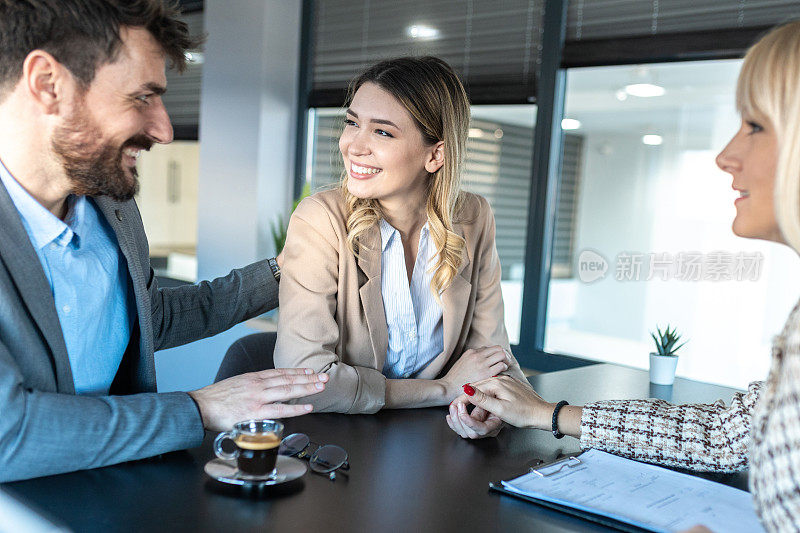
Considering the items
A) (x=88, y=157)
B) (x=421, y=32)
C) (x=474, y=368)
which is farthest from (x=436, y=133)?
(x=421, y=32)

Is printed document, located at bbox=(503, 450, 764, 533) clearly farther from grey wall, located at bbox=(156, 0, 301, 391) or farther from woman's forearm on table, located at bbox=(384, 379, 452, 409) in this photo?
grey wall, located at bbox=(156, 0, 301, 391)

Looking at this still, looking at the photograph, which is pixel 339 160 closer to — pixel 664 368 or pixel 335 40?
pixel 664 368

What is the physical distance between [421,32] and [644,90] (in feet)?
4.25

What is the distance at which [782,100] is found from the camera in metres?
1.05

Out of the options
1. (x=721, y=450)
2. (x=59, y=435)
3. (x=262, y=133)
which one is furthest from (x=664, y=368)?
(x=262, y=133)

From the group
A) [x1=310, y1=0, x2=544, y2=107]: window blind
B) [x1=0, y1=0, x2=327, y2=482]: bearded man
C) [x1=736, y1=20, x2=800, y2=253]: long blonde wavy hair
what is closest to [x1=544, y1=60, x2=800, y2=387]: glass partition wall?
[x1=310, y1=0, x2=544, y2=107]: window blind

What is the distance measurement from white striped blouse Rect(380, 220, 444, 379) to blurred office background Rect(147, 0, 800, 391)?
842 millimetres

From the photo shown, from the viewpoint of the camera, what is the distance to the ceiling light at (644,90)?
10.3 ft

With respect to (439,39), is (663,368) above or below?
below

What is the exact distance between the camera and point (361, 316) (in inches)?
75.4

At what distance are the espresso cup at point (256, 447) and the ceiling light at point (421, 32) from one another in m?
3.02

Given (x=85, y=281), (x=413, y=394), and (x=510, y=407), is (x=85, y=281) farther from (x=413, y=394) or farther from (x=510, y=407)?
(x=510, y=407)

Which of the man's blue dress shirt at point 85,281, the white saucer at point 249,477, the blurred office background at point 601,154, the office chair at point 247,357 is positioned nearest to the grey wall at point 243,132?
the blurred office background at point 601,154

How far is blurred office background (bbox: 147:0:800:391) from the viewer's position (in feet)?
9.67
